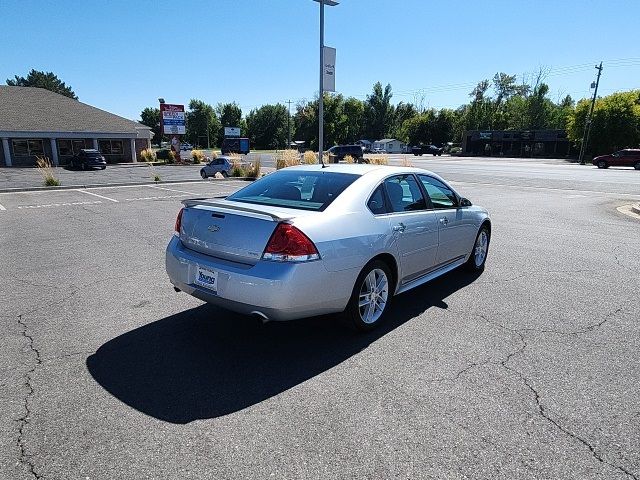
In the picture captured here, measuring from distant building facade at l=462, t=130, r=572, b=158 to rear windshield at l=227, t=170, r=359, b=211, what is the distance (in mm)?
78027

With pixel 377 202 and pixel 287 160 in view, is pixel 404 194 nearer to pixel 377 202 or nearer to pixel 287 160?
pixel 377 202

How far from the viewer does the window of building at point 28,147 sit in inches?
1426

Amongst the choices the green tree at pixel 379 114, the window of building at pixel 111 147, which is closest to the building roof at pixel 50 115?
the window of building at pixel 111 147

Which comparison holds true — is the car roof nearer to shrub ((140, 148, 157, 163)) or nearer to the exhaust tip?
the exhaust tip

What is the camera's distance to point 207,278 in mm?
3643

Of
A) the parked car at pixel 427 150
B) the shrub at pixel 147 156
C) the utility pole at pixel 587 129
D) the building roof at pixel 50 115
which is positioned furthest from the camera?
the parked car at pixel 427 150

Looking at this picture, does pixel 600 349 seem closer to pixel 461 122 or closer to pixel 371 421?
pixel 371 421

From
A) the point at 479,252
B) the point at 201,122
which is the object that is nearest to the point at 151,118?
the point at 201,122

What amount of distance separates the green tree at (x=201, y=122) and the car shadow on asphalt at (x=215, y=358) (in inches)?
4005

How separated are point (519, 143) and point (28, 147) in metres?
71.2

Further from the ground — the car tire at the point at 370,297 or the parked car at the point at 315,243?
the parked car at the point at 315,243

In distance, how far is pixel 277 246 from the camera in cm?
341

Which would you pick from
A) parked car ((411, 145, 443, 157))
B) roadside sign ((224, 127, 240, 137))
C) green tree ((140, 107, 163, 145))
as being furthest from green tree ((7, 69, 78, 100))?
parked car ((411, 145, 443, 157))

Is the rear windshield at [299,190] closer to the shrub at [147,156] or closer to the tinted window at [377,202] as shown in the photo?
the tinted window at [377,202]
